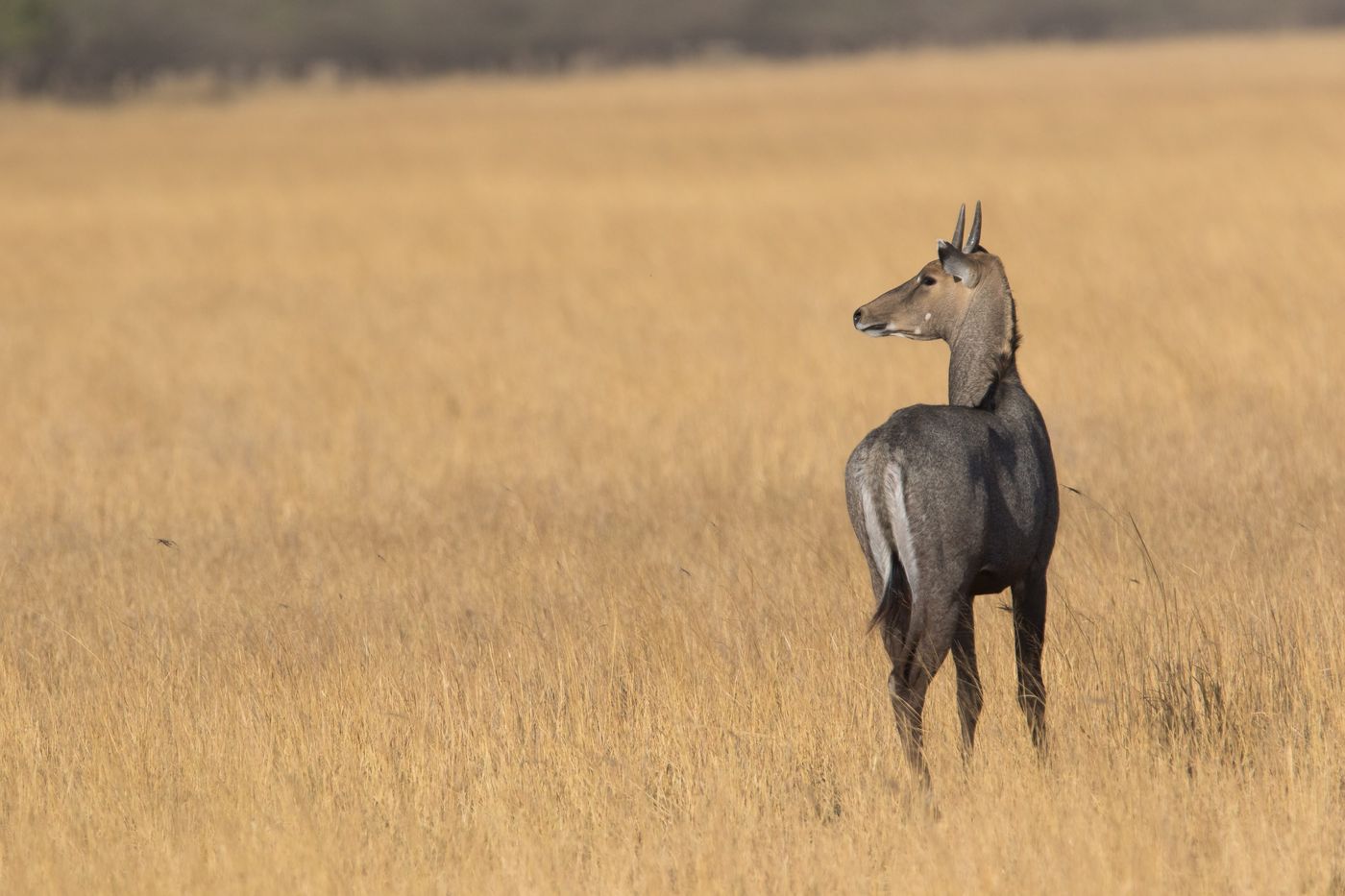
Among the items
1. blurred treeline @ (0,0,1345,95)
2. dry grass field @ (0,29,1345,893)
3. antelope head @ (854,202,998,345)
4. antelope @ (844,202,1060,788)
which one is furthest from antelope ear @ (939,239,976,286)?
blurred treeline @ (0,0,1345,95)

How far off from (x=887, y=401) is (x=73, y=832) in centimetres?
843

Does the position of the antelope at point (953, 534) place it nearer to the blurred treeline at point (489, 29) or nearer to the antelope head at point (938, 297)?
the antelope head at point (938, 297)

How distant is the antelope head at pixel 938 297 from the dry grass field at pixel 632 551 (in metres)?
1.22

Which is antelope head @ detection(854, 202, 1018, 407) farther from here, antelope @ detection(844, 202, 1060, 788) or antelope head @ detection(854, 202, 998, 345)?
antelope @ detection(844, 202, 1060, 788)

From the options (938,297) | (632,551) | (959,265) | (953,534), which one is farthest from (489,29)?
(953,534)

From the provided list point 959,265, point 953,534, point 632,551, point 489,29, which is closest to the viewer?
point 953,534

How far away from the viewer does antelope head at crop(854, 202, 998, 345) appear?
6.82 m

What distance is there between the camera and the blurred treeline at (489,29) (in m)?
62.9

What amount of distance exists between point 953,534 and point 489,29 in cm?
7139

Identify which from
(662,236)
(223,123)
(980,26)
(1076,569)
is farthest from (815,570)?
(980,26)

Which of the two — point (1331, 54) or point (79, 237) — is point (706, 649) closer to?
point (79, 237)

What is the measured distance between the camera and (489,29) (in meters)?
74.2

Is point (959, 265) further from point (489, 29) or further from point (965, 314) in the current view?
point (489, 29)

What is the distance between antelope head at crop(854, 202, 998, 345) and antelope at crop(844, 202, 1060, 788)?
2.43ft
